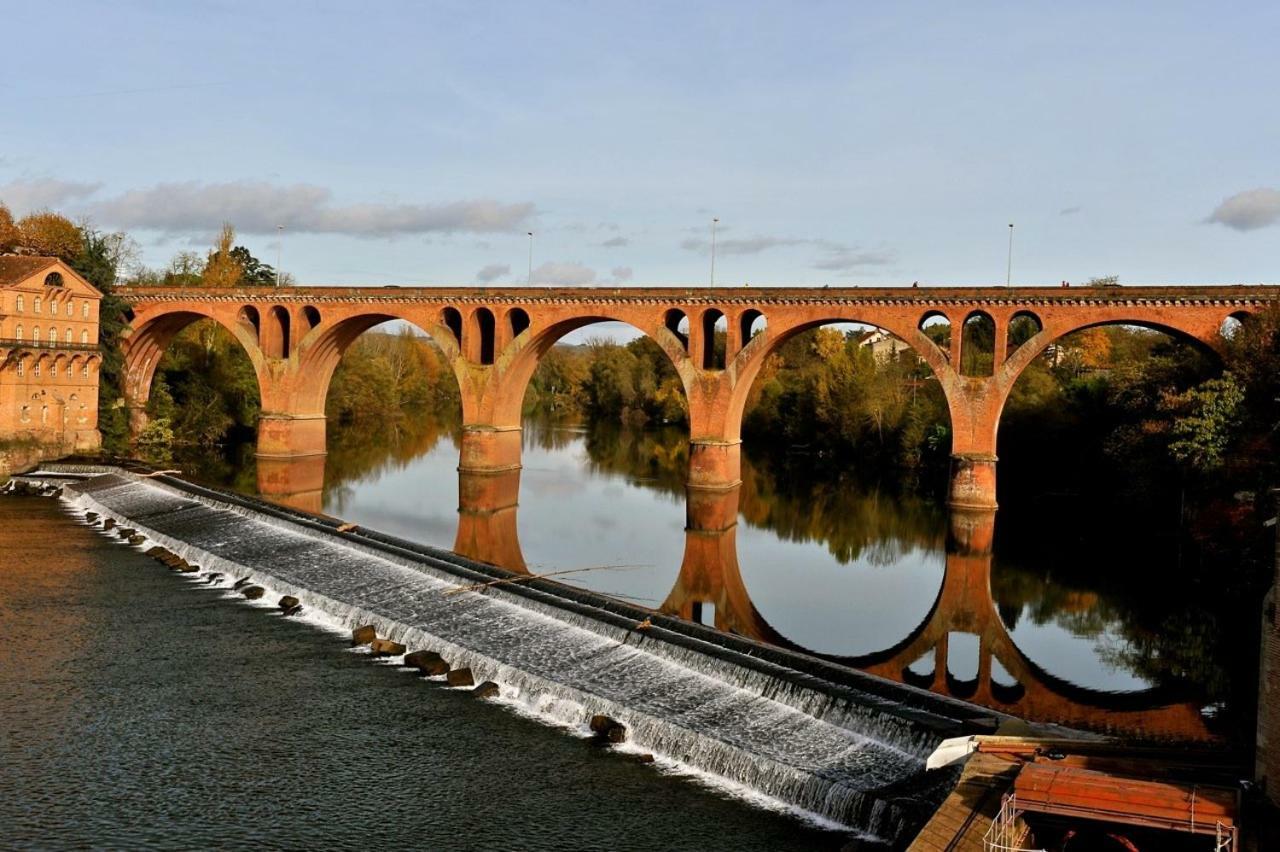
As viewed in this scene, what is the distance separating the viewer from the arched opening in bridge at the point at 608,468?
3134 cm

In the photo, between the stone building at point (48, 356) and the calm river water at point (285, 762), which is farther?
the stone building at point (48, 356)

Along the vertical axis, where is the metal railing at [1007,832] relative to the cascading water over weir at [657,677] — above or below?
above

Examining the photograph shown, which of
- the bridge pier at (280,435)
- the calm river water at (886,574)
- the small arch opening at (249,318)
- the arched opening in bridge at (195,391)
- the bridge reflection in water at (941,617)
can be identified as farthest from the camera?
the small arch opening at (249,318)

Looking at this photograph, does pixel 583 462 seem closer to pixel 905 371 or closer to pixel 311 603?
pixel 905 371

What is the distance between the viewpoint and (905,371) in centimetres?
6888

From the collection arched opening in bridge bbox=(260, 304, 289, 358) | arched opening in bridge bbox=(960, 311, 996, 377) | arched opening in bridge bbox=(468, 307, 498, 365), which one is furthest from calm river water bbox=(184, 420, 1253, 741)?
arched opening in bridge bbox=(960, 311, 996, 377)

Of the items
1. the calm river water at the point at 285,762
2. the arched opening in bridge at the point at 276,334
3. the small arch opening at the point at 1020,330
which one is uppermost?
the small arch opening at the point at 1020,330

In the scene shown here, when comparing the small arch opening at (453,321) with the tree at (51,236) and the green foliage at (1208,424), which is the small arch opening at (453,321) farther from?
the green foliage at (1208,424)

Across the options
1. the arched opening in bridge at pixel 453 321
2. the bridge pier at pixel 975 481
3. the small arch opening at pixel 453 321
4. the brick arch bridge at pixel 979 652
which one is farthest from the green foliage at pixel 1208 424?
the small arch opening at pixel 453 321

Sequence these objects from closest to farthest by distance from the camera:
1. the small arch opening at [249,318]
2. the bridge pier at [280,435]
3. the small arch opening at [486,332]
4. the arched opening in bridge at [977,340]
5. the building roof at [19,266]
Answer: the building roof at [19,266]
the small arch opening at [486,332]
the bridge pier at [280,435]
the small arch opening at [249,318]
the arched opening in bridge at [977,340]

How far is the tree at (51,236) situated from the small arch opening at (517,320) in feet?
73.1

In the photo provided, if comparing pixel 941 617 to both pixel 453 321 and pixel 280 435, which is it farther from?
pixel 280 435

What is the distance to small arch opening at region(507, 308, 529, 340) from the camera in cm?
4962

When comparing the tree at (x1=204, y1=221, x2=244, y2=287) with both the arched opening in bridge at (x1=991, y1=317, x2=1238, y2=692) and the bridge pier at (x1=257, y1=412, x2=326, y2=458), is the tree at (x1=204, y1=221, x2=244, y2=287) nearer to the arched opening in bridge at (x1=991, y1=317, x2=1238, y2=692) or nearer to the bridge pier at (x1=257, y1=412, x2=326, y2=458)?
the bridge pier at (x1=257, y1=412, x2=326, y2=458)
